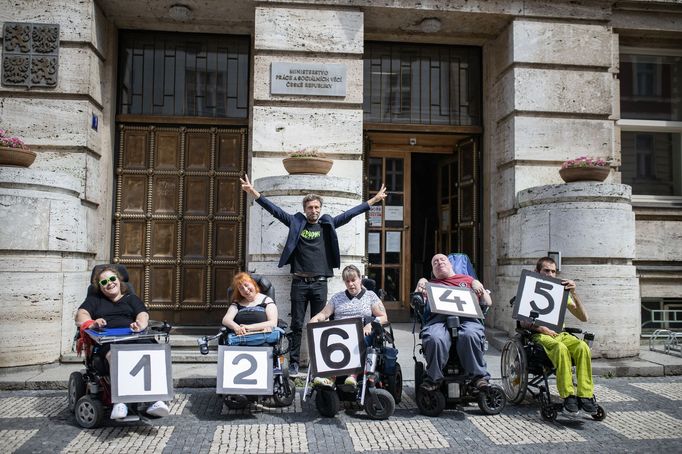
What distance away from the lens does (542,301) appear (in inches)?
222

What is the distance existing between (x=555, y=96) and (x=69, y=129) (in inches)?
293

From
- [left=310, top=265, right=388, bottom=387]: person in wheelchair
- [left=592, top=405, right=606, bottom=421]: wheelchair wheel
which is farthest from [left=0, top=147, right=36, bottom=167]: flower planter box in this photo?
Answer: [left=592, top=405, right=606, bottom=421]: wheelchair wheel

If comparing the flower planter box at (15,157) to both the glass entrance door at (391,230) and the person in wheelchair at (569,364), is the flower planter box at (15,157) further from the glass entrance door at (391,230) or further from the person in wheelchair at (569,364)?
the person in wheelchair at (569,364)

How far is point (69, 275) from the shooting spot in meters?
7.22

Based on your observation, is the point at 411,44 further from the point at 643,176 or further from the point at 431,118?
the point at 643,176

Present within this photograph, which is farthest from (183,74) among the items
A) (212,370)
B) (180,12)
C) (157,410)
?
(157,410)

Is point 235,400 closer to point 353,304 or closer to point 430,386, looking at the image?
point 353,304

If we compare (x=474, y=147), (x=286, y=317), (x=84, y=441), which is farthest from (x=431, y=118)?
(x=84, y=441)

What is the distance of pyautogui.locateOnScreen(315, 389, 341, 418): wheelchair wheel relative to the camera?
17.0 feet

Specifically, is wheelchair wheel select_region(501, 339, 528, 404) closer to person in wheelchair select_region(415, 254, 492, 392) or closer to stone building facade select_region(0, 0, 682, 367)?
person in wheelchair select_region(415, 254, 492, 392)

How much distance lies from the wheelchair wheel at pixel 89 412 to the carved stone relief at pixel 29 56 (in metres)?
5.25

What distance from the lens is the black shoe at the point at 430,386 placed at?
17.2 feet

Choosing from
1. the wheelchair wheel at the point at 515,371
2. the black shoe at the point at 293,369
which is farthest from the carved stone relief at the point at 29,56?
the wheelchair wheel at the point at 515,371

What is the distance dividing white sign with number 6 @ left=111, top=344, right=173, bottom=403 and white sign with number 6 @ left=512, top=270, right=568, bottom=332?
3431 mm
